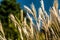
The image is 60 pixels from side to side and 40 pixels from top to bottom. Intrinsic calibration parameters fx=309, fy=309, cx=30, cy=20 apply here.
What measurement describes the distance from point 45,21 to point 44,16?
9 centimetres

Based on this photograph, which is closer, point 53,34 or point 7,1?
point 53,34

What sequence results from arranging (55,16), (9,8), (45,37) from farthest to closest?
(9,8) < (45,37) < (55,16)

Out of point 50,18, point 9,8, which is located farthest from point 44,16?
point 9,8

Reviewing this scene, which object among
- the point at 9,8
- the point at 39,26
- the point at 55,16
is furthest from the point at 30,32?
the point at 9,8

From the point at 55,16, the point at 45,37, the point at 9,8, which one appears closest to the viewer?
the point at 55,16

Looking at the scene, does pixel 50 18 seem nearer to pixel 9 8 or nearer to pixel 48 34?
pixel 48 34

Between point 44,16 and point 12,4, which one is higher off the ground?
point 12,4

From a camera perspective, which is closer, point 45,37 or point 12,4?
point 45,37

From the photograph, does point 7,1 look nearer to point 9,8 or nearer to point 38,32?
point 9,8

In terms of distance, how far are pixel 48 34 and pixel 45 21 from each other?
0.60 feet

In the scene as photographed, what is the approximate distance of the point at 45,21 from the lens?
11.7ft

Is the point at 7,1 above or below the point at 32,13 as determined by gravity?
above

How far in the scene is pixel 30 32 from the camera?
3.54 m

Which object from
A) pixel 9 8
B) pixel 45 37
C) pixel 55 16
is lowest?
pixel 45 37
